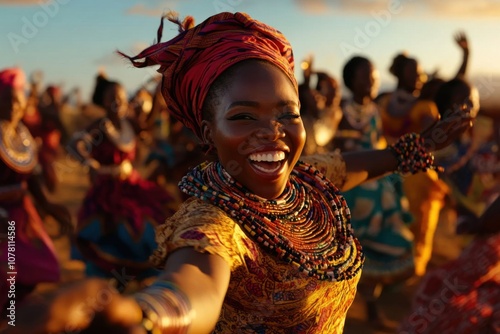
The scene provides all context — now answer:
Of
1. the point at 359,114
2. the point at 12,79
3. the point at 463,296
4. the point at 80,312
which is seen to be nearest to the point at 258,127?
the point at 80,312

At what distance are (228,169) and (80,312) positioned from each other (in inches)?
38.3

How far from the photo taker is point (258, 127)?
1.93 m

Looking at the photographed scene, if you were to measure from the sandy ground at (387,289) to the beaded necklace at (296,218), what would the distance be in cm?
404

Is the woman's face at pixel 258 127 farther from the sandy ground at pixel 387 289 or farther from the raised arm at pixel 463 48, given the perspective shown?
the raised arm at pixel 463 48

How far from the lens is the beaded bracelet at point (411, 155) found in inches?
111

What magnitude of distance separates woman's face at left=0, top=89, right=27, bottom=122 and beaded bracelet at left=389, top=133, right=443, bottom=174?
3612mm

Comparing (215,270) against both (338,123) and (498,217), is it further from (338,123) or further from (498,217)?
(338,123)

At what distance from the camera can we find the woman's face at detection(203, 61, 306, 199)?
1920 millimetres

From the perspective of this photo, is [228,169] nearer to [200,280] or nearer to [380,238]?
[200,280]

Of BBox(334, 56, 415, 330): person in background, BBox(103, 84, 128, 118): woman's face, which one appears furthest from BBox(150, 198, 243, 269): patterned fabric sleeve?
BBox(103, 84, 128, 118): woman's face

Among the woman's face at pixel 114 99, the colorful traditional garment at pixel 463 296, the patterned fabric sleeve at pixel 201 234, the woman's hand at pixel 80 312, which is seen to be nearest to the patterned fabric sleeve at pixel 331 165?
the patterned fabric sleeve at pixel 201 234

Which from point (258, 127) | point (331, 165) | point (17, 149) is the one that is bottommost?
point (17, 149)

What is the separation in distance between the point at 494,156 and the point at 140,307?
24.6ft

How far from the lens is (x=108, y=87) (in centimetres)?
657
